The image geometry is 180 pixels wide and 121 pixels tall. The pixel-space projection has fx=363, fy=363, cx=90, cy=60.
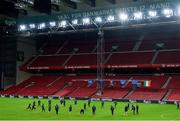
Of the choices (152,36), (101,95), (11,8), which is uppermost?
(11,8)

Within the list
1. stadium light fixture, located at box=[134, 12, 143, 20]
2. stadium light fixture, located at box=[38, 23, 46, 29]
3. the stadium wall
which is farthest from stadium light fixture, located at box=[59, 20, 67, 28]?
the stadium wall

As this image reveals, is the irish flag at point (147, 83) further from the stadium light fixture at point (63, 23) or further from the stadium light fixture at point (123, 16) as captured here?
the stadium light fixture at point (63, 23)

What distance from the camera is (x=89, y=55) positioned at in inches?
2822

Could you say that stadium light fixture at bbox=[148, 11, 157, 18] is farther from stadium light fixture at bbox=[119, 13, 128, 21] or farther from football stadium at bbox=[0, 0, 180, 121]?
stadium light fixture at bbox=[119, 13, 128, 21]

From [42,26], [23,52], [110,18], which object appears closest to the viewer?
[110,18]

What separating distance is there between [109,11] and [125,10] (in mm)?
2822

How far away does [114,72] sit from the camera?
70.0m

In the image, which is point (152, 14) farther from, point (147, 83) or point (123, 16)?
point (147, 83)

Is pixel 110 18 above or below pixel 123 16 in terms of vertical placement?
below

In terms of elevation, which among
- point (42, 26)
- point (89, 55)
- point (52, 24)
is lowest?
point (89, 55)

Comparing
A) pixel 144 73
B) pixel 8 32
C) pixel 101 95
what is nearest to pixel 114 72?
pixel 144 73

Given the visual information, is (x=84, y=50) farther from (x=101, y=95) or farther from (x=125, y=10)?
(x=125, y=10)

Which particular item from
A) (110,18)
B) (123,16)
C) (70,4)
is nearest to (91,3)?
(70,4)

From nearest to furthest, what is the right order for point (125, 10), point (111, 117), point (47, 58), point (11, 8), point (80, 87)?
point (111, 117) → point (125, 10) → point (11, 8) → point (80, 87) → point (47, 58)
